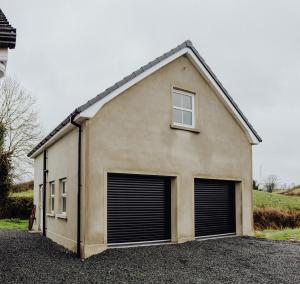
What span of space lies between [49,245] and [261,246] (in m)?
7.90

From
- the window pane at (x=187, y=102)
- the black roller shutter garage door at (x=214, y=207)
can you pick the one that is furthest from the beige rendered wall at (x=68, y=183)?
the black roller shutter garage door at (x=214, y=207)

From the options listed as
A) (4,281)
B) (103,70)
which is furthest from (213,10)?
(103,70)

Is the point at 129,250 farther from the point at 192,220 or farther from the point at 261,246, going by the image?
the point at 261,246

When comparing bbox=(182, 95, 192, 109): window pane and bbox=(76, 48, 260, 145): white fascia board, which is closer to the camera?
bbox=(76, 48, 260, 145): white fascia board

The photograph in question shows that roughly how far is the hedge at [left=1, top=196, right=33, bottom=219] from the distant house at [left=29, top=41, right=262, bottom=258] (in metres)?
12.9

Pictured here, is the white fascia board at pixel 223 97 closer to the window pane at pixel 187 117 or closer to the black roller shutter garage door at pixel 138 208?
the window pane at pixel 187 117

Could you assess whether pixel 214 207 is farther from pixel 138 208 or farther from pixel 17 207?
pixel 17 207

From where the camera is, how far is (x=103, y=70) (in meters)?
80.7

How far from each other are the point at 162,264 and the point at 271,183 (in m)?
51.6

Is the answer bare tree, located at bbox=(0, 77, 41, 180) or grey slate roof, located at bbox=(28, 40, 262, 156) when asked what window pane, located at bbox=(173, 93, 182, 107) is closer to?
grey slate roof, located at bbox=(28, 40, 262, 156)

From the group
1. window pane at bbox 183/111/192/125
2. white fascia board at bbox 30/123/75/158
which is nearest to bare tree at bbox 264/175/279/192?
white fascia board at bbox 30/123/75/158

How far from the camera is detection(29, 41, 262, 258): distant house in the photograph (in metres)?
12.8

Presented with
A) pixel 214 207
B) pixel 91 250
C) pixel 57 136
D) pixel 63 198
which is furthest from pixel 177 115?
pixel 91 250

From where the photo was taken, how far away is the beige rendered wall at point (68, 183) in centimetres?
1360
